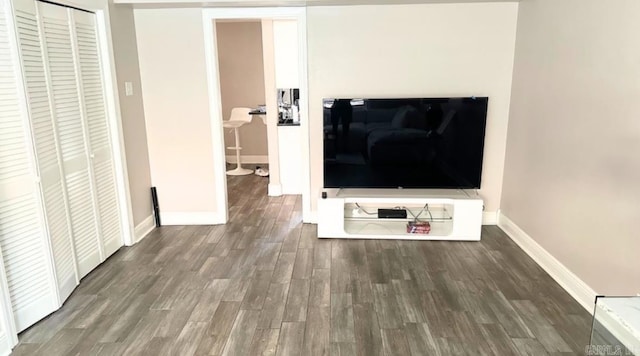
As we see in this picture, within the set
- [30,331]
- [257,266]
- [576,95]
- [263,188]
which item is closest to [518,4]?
[576,95]

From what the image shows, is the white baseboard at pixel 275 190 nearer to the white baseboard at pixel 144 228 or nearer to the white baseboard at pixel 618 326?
the white baseboard at pixel 144 228

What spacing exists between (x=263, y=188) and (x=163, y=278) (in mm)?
2650

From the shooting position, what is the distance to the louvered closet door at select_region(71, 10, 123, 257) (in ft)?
10.3

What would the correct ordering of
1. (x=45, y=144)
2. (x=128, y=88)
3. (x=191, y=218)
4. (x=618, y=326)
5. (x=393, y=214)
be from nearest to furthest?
1. (x=618, y=326)
2. (x=45, y=144)
3. (x=128, y=88)
4. (x=393, y=214)
5. (x=191, y=218)

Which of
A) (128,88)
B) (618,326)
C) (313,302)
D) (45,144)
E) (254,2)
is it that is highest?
(254,2)

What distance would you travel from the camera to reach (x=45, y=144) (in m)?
2.65

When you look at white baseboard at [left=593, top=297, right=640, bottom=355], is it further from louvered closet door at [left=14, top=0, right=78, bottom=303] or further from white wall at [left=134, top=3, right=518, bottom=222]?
louvered closet door at [left=14, top=0, right=78, bottom=303]

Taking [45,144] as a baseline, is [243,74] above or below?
above

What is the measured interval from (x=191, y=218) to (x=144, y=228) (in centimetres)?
46

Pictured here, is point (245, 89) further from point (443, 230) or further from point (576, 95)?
point (576, 95)

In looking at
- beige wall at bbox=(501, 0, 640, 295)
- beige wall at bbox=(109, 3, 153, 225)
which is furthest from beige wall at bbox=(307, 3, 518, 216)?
beige wall at bbox=(109, 3, 153, 225)

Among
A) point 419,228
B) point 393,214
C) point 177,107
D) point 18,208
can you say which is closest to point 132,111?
point 177,107

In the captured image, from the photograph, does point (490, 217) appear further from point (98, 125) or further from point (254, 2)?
point (98, 125)

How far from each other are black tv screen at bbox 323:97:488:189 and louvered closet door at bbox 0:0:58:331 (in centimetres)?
226
